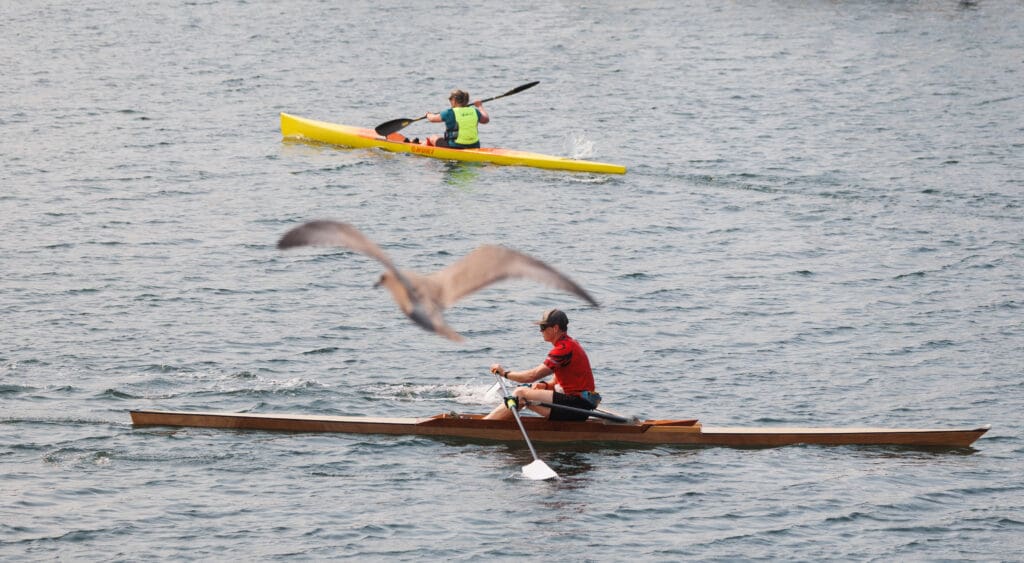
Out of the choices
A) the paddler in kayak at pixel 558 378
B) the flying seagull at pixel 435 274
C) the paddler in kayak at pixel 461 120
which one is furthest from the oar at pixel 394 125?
the flying seagull at pixel 435 274

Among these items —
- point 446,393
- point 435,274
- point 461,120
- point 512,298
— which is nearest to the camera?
point 435,274

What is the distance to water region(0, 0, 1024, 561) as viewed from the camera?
1275 centimetres

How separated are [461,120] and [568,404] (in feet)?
40.5

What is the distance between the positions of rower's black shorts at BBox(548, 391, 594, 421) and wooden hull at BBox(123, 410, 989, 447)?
0.06 meters

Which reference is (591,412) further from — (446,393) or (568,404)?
(446,393)

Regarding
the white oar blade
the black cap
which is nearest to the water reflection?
the black cap

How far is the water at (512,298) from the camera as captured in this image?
1275 centimetres

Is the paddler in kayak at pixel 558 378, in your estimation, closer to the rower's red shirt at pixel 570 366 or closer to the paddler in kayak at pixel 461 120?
the rower's red shirt at pixel 570 366

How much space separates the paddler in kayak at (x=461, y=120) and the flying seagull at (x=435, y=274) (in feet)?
50.7

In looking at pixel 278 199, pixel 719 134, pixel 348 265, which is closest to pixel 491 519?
pixel 348 265

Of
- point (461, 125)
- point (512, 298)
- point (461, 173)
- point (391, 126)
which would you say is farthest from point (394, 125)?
point (512, 298)

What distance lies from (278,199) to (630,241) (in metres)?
6.56

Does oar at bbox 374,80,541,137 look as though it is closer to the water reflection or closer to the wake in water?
the water reflection

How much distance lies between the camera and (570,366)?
13945 millimetres
